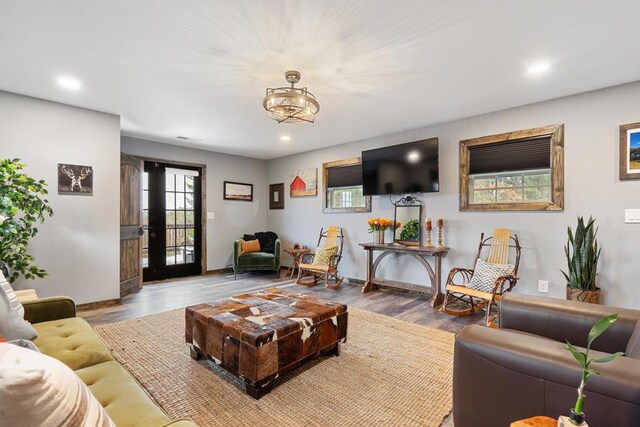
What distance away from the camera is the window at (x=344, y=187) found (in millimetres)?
5387

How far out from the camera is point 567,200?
3359mm

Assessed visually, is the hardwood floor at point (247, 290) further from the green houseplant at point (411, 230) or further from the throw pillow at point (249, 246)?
the green houseplant at point (411, 230)

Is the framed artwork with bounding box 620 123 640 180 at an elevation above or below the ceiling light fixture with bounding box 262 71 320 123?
below

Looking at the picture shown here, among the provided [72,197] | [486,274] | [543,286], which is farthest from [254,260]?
[543,286]

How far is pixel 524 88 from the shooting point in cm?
315

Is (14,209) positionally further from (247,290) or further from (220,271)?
(220,271)

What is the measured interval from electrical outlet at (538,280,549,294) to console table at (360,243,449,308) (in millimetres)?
1081

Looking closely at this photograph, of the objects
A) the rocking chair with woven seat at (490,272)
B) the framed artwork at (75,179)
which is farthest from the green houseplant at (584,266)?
the framed artwork at (75,179)

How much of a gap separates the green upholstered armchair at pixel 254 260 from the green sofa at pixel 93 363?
11.6 ft

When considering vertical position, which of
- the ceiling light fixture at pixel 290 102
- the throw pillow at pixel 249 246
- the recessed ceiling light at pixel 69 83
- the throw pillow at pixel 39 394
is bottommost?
the throw pillow at pixel 249 246

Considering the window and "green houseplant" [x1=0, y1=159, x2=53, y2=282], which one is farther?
the window

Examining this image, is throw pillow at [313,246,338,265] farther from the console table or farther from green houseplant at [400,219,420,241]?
green houseplant at [400,219,420,241]

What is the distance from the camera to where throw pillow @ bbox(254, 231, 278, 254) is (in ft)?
20.6

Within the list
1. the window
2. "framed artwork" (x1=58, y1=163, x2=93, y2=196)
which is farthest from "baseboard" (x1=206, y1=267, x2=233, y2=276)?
"framed artwork" (x1=58, y1=163, x2=93, y2=196)
